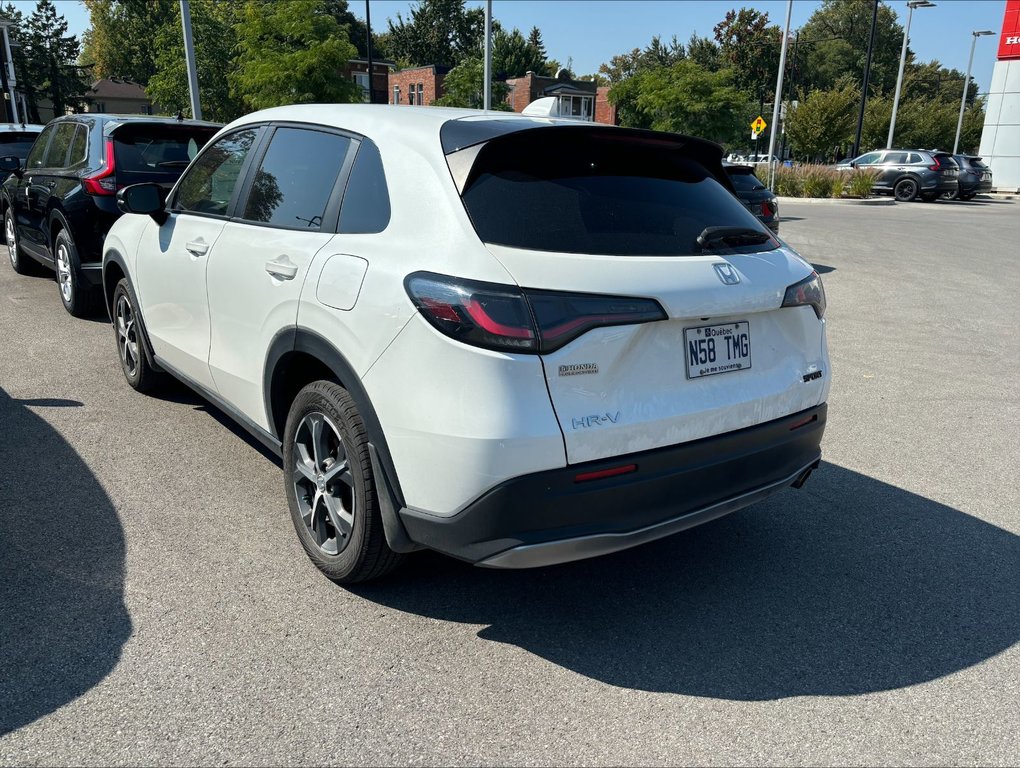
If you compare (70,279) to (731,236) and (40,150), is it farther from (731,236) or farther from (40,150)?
(731,236)

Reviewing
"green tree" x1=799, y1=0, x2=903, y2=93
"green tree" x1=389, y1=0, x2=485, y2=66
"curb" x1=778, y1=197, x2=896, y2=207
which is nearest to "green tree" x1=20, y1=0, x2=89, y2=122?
"green tree" x1=389, y1=0, x2=485, y2=66

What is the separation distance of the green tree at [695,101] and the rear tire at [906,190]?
7.27 meters

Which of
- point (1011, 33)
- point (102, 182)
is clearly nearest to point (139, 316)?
Result: point (102, 182)

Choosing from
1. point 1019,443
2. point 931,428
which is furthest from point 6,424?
point 1019,443

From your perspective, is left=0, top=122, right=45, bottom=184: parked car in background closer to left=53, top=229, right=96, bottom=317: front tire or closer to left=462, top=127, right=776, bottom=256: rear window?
left=53, top=229, right=96, bottom=317: front tire

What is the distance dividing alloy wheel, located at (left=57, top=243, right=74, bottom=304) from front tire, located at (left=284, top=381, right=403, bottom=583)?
5.29 metres

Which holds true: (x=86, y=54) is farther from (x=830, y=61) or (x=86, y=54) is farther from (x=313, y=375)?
→ (x=313, y=375)

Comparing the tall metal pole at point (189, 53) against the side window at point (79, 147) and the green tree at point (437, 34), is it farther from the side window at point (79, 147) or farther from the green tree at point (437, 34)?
the green tree at point (437, 34)

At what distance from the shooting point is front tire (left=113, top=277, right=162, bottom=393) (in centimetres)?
511

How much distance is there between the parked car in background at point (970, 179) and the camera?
30609 mm

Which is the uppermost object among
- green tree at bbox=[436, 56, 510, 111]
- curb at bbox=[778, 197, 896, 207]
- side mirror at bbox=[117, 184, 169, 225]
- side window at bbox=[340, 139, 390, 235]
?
green tree at bbox=[436, 56, 510, 111]

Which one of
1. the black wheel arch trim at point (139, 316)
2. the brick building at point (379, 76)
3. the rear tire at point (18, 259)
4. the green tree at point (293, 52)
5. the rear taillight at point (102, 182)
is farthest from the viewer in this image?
the brick building at point (379, 76)

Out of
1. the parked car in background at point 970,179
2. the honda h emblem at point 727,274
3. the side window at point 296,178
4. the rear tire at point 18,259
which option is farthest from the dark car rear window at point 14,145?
the parked car in background at point 970,179

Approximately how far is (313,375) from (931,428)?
13.5ft
